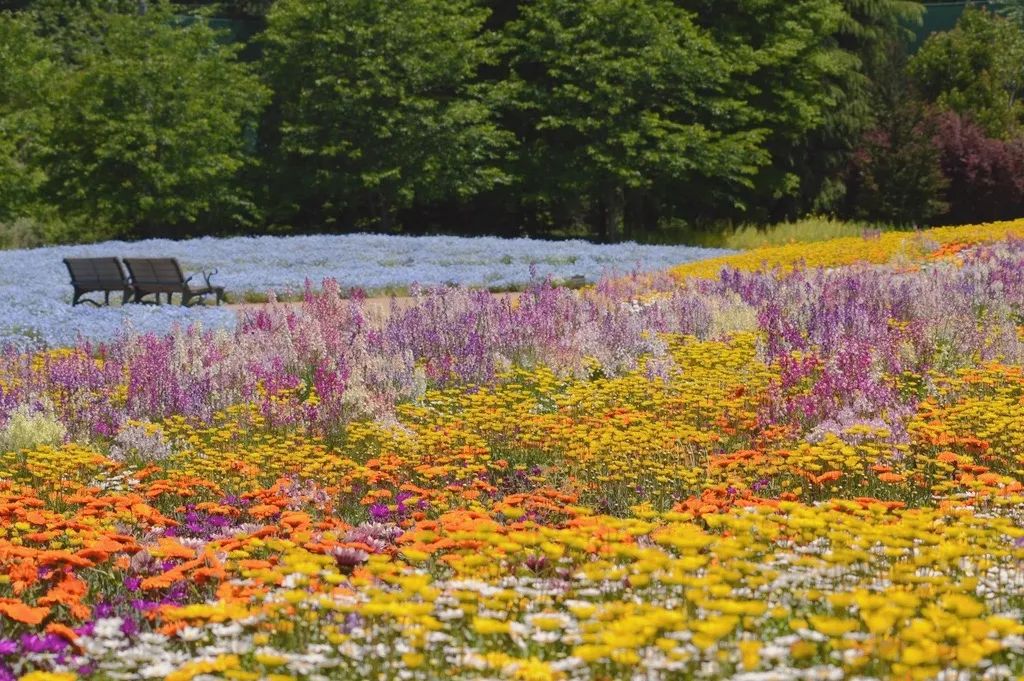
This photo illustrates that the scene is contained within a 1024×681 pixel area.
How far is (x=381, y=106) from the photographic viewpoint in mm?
33594

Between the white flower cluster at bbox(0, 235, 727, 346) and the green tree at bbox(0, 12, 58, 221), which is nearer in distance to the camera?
the white flower cluster at bbox(0, 235, 727, 346)

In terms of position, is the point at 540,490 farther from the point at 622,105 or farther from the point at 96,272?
the point at 622,105

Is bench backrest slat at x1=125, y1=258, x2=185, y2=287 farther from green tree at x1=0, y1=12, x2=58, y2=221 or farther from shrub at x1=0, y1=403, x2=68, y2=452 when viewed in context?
green tree at x1=0, y1=12, x2=58, y2=221

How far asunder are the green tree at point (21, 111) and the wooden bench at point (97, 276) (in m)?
16.9

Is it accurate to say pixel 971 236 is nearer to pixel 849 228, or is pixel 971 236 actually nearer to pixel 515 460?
pixel 849 228

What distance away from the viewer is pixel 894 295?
1238 centimetres

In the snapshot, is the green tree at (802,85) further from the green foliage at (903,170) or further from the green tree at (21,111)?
the green tree at (21,111)

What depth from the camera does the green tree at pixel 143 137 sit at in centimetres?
3222

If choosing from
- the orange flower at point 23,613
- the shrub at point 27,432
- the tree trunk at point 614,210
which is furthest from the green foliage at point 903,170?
the orange flower at point 23,613

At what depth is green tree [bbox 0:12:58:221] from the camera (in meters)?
33.5

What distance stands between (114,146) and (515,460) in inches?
1039

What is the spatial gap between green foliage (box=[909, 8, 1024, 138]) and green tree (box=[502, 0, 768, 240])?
922 cm

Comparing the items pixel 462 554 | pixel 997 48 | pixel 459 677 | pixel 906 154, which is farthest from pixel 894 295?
pixel 997 48

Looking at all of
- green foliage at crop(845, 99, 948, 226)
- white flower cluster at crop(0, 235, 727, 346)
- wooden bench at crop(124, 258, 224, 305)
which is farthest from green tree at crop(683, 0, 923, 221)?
wooden bench at crop(124, 258, 224, 305)
